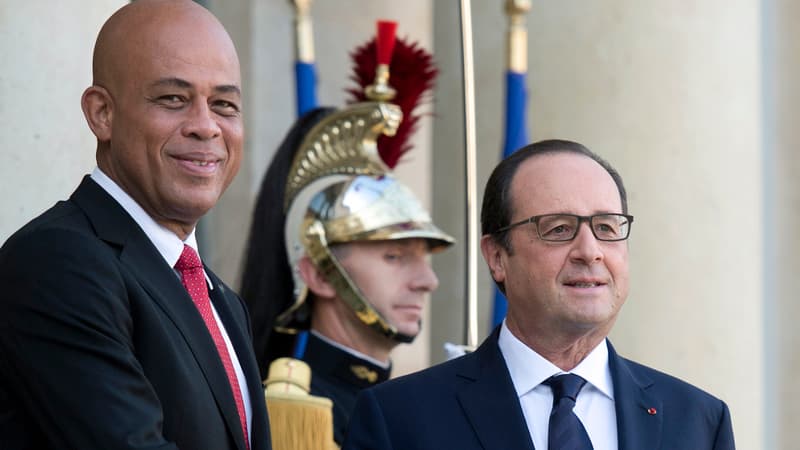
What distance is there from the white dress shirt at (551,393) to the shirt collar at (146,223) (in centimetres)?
74

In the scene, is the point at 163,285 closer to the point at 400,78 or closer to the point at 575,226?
the point at 575,226

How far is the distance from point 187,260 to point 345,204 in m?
2.00

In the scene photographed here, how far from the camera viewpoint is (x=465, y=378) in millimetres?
3459

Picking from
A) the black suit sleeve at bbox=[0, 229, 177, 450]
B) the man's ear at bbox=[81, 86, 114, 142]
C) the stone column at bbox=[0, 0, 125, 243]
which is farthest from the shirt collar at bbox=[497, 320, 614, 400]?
the stone column at bbox=[0, 0, 125, 243]

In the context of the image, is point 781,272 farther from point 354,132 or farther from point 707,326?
point 354,132

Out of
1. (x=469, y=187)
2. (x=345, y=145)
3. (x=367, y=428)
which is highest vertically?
(x=345, y=145)

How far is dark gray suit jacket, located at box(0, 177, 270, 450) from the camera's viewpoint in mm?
2887

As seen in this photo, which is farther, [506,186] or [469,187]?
[469,187]

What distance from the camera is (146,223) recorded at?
3262mm

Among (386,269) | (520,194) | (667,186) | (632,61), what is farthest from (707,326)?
(520,194)

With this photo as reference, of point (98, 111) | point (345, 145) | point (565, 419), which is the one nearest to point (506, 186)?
point (565, 419)

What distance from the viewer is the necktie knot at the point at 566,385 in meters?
3.36

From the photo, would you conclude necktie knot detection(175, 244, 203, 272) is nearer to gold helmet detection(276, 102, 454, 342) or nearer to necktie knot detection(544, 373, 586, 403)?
necktie knot detection(544, 373, 586, 403)

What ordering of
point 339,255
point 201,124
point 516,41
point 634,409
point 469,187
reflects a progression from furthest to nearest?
point 516,41 < point 469,187 < point 339,255 < point 634,409 < point 201,124
